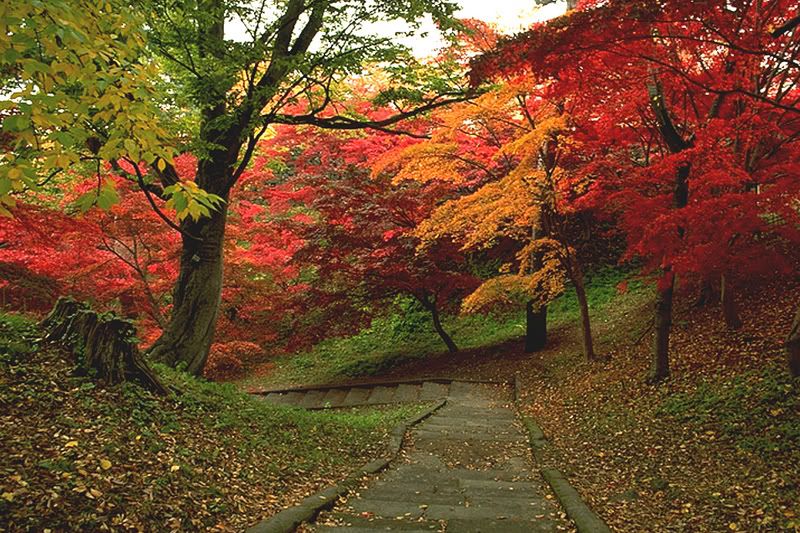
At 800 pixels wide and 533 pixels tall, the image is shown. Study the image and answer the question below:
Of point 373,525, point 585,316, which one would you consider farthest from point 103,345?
point 585,316

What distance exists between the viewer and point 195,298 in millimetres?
7699

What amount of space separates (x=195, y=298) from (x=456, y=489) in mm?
4578

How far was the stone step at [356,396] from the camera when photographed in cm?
1237

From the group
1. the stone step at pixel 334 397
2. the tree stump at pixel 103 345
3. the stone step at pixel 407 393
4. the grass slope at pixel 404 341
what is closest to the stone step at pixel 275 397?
the grass slope at pixel 404 341

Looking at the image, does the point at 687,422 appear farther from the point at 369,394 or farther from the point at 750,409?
the point at 369,394

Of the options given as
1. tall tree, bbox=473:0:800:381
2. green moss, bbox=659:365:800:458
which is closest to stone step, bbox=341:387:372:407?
tall tree, bbox=473:0:800:381

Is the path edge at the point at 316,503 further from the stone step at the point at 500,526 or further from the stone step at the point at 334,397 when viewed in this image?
the stone step at the point at 334,397

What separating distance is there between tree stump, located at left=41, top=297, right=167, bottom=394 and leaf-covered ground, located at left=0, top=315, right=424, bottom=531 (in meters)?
0.16

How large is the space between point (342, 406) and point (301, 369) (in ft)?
17.2

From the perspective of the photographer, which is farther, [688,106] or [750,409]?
[688,106]

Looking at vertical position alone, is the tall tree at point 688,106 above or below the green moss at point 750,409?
above

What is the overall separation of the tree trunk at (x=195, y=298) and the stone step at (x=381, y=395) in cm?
522

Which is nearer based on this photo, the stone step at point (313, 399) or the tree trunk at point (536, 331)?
the stone step at point (313, 399)

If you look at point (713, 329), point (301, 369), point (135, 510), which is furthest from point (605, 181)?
point (301, 369)
